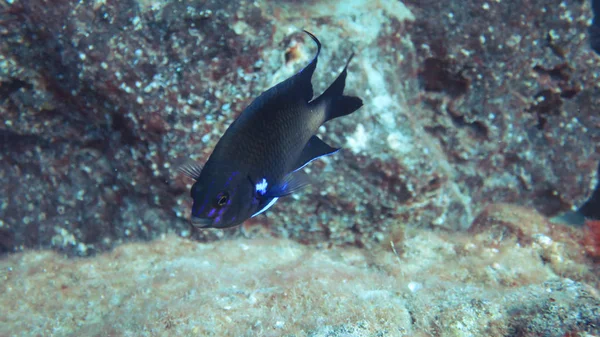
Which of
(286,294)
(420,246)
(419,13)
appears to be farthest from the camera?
(419,13)

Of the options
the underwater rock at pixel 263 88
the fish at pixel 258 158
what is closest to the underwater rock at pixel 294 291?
the underwater rock at pixel 263 88

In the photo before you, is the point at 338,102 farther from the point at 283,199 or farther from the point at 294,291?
the point at 283,199

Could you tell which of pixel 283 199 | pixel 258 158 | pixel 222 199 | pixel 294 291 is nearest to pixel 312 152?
pixel 258 158

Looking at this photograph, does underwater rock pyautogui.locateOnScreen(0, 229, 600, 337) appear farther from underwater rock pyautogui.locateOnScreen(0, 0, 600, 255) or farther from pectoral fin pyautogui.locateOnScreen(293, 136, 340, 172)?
pectoral fin pyautogui.locateOnScreen(293, 136, 340, 172)

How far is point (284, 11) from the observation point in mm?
3676

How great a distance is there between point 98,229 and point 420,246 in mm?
3185

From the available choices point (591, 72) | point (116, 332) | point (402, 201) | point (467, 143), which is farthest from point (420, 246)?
point (591, 72)

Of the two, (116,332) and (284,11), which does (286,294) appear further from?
(284,11)

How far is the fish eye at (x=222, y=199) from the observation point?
172cm

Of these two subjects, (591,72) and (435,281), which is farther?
(591,72)

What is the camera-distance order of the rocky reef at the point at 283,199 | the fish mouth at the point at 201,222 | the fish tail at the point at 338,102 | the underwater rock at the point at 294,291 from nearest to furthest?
the fish mouth at the point at 201,222, the fish tail at the point at 338,102, the underwater rock at the point at 294,291, the rocky reef at the point at 283,199

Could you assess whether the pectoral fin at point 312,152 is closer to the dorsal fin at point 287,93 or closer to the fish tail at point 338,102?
the fish tail at point 338,102

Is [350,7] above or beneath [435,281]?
above

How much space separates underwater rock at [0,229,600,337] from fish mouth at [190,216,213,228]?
3.68 ft
